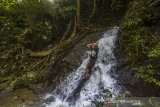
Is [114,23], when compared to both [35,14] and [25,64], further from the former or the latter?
[25,64]

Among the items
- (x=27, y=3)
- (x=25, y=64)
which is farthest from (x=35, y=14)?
(x=25, y=64)

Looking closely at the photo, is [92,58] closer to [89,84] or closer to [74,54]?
[74,54]

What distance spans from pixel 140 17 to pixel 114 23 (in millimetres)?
3791

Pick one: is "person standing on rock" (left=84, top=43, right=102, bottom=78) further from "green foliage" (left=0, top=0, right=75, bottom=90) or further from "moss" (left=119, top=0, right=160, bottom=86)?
"green foliage" (left=0, top=0, right=75, bottom=90)

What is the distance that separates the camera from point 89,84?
29.0 feet

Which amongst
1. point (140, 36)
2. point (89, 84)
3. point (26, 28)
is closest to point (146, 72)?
point (140, 36)

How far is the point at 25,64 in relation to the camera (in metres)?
11.0

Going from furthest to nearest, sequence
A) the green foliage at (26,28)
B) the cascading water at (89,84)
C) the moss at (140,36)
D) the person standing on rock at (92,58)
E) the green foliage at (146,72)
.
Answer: the green foliage at (26,28) → the person standing on rock at (92,58) → the cascading water at (89,84) → the moss at (140,36) → the green foliage at (146,72)

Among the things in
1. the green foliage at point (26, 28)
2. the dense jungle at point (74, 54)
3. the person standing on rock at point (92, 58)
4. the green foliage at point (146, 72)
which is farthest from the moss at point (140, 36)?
the green foliage at point (26, 28)

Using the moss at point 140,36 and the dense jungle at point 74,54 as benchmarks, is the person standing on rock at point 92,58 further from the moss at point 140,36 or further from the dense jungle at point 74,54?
the moss at point 140,36

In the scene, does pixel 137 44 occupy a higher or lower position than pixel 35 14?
lower

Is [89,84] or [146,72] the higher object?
[146,72]

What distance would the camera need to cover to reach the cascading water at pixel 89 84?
327 inches

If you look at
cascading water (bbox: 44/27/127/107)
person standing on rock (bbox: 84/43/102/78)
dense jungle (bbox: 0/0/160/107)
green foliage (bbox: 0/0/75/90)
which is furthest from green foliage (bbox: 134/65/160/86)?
green foliage (bbox: 0/0/75/90)
